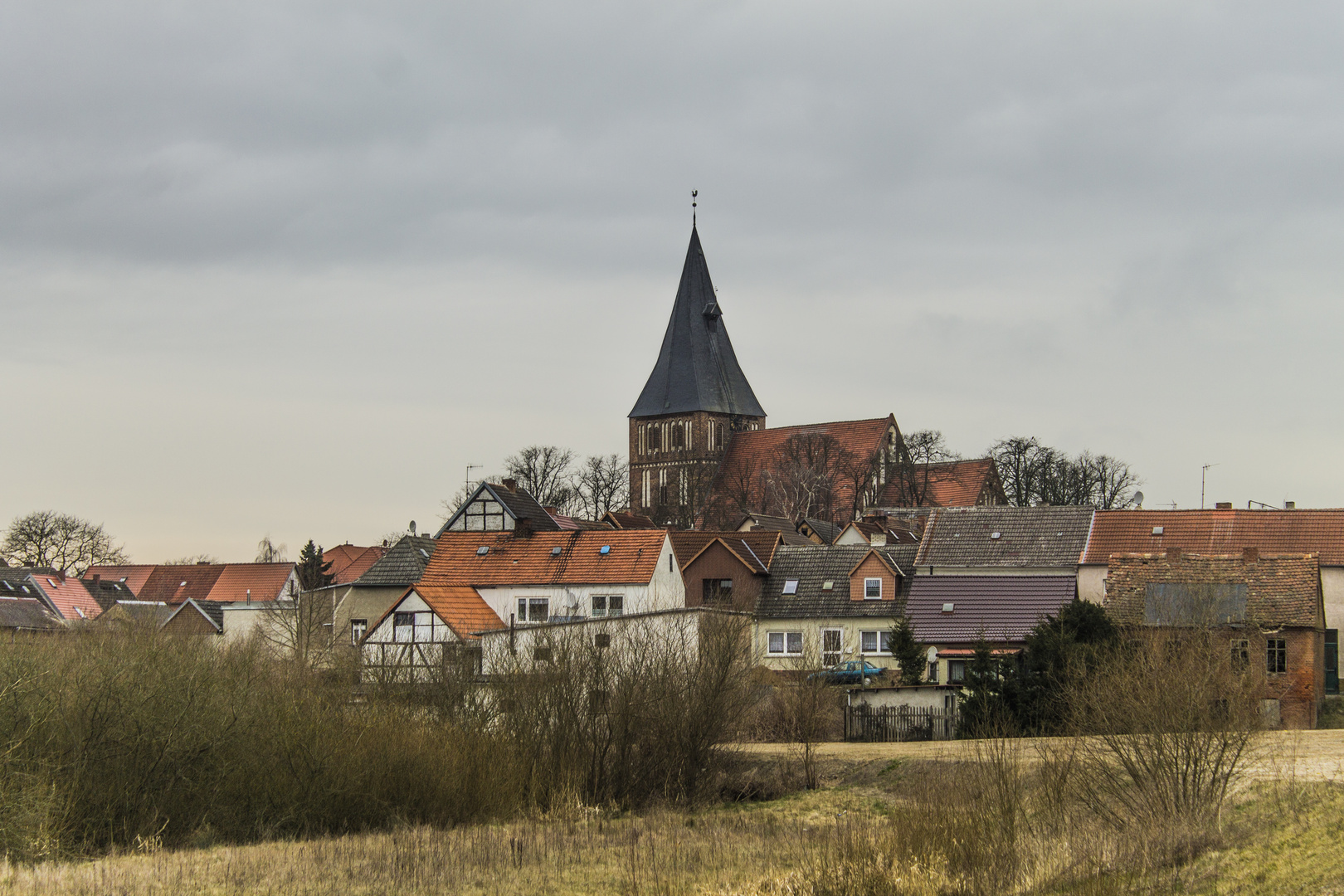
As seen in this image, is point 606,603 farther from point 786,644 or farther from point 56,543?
point 56,543

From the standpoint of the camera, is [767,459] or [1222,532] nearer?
[1222,532]

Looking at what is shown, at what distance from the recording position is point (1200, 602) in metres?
37.3

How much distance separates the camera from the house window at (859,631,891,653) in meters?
48.4

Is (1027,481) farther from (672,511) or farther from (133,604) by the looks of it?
(133,604)

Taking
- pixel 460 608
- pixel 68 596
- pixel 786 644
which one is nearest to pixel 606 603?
pixel 460 608

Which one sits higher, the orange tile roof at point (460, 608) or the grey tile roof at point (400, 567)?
the grey tile roof at point (400, 567)

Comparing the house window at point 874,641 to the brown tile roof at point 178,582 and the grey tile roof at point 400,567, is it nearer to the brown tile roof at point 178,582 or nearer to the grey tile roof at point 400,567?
the grey tile roof at point 400,567

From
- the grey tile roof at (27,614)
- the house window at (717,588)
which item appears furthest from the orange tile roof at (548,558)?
the grey tile roof at (27,614)

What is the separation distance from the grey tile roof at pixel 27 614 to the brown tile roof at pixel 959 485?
51.9 m

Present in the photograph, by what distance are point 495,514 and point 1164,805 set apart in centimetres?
4281

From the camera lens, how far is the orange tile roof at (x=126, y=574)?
9612cm

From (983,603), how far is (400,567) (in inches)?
914

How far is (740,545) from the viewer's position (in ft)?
176

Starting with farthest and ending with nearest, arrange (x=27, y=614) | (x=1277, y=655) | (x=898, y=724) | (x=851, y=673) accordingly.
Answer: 1. (x=27, y=614)
2. (x=851, y=673)
3. (x=1277, y=655)
4. (x=898, y=724)
